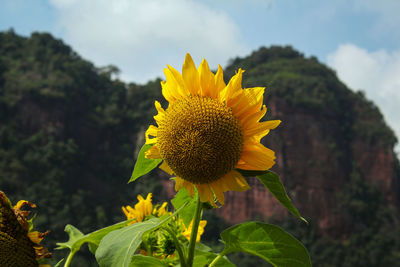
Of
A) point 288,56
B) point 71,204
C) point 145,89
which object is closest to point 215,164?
point 71,204

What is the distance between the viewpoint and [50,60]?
90.0 ft

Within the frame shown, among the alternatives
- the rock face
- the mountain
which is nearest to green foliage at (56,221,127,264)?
the mountain

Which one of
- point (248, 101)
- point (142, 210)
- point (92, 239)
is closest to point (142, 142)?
point (142, 210)

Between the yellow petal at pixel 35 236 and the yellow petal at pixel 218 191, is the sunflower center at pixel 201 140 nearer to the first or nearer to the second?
the yellow petal at pixel 218 191

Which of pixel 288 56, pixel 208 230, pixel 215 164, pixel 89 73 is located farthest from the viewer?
pixel 288 56

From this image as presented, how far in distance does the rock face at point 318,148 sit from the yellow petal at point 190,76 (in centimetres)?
2155

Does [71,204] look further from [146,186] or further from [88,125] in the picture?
[88,125]

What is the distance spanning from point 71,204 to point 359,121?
19.0 metres

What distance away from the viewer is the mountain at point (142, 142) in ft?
71.1

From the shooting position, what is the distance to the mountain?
2167 centimetres

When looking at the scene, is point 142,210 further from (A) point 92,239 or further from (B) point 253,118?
(B) point 253,118

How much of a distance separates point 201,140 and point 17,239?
0.24 m

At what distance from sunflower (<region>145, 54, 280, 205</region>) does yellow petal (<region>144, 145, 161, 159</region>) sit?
0.01 meters

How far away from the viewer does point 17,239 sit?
0.47m
